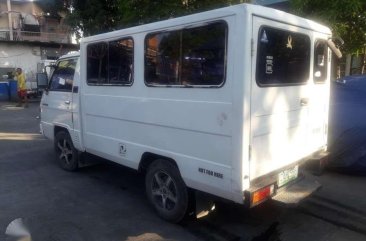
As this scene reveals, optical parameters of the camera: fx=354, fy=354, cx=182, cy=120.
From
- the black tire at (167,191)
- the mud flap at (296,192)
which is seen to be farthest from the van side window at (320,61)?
the black tire at (167,191)

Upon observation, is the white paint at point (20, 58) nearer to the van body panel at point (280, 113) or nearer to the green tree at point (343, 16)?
the green tree at point (343, 16)

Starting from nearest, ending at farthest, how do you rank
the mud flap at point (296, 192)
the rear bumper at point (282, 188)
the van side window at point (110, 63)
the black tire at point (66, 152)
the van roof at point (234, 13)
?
the van roof at point (234, 13), the rear bumper at point (282, 188), the mud flap at point (296, 192), the van side window at point (110, 63), the black tire at point (66, 152)

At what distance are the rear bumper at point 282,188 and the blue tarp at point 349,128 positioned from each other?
1727 millimetres

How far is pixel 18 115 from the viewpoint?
46.4ft

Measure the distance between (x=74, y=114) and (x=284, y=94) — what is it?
3403mm

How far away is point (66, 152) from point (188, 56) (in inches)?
142

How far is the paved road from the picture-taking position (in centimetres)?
405

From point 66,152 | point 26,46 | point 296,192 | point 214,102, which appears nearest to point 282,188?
point 296,192

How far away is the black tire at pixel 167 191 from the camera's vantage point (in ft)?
13.4

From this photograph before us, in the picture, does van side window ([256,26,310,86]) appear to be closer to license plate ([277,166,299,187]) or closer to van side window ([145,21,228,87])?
van side window ([145,21,228,87])

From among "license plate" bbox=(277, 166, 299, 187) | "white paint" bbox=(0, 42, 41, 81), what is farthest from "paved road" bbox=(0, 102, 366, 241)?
"white paint" bbox=(0, 42, 41, 81)

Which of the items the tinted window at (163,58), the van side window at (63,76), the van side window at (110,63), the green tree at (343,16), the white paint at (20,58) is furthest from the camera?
the white paint at (20,58)

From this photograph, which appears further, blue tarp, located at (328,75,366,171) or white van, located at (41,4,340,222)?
blue tarp, located at (328,75,366,171)

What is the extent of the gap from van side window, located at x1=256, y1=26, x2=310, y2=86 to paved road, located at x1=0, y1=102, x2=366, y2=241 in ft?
5.62
